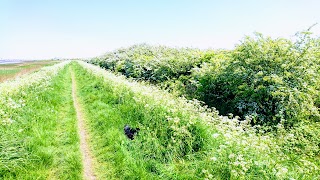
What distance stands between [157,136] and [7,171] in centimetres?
415

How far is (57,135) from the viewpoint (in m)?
9.16

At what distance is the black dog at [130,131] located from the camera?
897cm

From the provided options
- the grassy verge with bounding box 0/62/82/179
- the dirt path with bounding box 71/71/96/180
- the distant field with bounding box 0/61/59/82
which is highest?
the grassy verge with bounding box 0/62/82/179

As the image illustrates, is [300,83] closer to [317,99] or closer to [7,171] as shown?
[317,99]

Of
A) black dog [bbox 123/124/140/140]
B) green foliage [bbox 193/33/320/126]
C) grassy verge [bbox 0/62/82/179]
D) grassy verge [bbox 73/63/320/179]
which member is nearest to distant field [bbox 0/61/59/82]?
grassy verge [bbox 0/62/82/179]

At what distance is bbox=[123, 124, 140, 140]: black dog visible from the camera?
29.4 ft

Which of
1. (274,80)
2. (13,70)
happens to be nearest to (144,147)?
(274,80)

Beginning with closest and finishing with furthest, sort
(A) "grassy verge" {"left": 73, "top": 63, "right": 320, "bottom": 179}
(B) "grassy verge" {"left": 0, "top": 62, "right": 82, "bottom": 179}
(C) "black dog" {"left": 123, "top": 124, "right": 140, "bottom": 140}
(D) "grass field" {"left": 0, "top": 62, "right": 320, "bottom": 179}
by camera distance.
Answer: (A) "grassy verge" {"left": 73, "top": 63, "right": 320, "bottom": 179}, (D) "grass field" {"left": 0, "top": 62, "right": 320, "bottom": 179}, (B) "grassy verge" {"left": 0, "top": 62, "right": 82, "bottom": 179}, (C) "black dog" {"left": 123, "top": 124, "right": 140, "bottom": 140}

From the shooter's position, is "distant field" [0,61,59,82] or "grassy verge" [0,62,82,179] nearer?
"grassy verge" [0,62,82,179]

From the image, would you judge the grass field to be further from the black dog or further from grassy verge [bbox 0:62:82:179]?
the black dog

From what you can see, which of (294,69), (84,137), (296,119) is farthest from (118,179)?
(294,69)

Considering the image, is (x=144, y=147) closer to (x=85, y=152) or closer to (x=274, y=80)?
(x=85, y=152)

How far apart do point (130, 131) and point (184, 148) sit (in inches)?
89.3

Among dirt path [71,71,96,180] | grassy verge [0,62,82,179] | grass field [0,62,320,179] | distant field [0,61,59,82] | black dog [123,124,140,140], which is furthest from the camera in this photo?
distant field [0,61,59,82]
